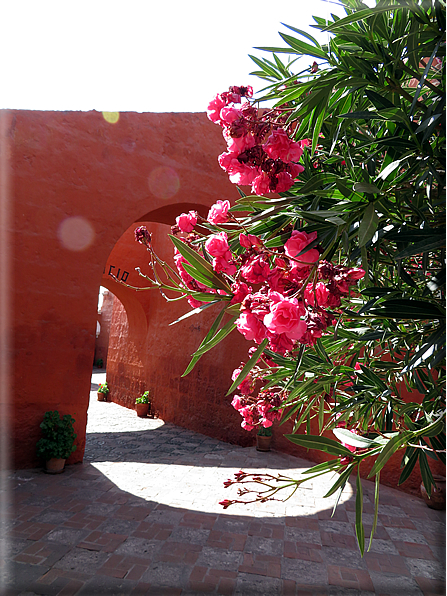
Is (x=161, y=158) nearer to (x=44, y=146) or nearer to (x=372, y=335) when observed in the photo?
(x=44, y=146)

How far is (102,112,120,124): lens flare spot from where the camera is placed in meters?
5.27

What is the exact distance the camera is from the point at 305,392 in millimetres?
1812

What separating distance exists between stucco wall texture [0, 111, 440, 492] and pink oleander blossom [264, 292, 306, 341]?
4.39m

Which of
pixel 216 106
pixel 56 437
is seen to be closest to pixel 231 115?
pixel 216 106

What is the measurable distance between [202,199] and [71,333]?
8.89 feet

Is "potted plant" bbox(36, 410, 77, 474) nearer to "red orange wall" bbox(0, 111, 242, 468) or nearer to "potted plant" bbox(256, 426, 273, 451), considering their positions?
"red orange wall" bbox(0, 111, 242, 468)

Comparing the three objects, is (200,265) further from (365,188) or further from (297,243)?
(365,188)

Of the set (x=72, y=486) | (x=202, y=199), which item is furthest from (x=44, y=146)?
(x=72, y=486)

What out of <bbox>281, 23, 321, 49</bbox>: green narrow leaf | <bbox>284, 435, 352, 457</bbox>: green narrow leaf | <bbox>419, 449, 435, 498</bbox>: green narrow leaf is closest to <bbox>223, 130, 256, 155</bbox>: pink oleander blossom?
<bbox>281, 23, 321, 49</bbox>: green narrow leaf

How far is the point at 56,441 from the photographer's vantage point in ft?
14.9

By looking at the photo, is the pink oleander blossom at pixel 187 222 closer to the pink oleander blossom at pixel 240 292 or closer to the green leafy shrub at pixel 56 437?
the pink oleander blossom at pixel 240 292

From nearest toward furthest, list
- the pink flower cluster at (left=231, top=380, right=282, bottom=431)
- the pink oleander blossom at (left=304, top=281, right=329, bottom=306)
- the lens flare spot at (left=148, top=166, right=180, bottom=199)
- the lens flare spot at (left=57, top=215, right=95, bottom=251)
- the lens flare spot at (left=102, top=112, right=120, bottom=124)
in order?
the pink oleander blossom at (left=304, top=281, right=329, bottom=306) < the pink flower cluster at (left=231, top=380, right=282, bottom=431) < the lens flare spot at (left=57, top=215, right=95, bottom=251) < the lens flare spot at (left=102, top=112, right=120, bottom=124) < the lens flare spot at (left=148, top=166, right=180, bottom=199)

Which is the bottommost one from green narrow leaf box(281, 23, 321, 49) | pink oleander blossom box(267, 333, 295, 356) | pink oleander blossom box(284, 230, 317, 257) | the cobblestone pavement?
the cobblestone pavement

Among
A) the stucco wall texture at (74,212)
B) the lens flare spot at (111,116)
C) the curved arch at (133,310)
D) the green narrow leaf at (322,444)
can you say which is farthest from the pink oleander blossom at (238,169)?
the curved arch at (133,310)
